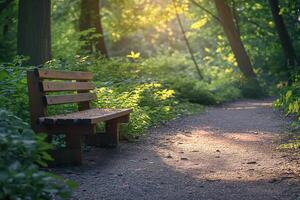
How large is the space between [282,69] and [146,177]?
21.1 meters

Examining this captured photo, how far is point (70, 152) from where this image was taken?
6.74 m

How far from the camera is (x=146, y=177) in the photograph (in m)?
6.11

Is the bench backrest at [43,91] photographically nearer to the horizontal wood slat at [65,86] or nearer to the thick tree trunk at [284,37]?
the horizontal wood slat at [65,86]

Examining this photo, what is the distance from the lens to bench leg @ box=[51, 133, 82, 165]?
671 cm

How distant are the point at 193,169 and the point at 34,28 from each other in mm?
5786

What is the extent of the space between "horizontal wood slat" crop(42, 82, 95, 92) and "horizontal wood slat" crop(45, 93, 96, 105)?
0.10 meters

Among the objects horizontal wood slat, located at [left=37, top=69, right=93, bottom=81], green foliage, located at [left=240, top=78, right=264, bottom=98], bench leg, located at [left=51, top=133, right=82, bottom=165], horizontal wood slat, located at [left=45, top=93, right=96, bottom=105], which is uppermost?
horizontal wood slat, located at [left=37, top=69, right=93, bottom=81]

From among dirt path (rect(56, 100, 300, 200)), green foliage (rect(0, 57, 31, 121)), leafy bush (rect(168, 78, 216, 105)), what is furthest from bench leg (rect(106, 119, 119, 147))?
leafy bush (rect(168, 78, 216, 105))

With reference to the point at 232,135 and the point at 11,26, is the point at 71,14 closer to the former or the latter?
the point at 11,26

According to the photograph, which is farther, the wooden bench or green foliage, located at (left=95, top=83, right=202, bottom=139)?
green foliage, located at (left=95, top=83, right=202, bottom=139)

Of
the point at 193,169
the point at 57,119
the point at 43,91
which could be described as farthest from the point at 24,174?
the point at 193,169

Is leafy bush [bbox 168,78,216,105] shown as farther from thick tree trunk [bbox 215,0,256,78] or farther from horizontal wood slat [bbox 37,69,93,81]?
horizontal wood slat [bbox 37,69,93,81]

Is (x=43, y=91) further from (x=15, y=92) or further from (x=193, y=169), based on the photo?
(x=193, y=169)

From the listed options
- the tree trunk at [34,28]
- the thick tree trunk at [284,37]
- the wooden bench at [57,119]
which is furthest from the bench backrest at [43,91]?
the thick tree trunk at [284,37]
